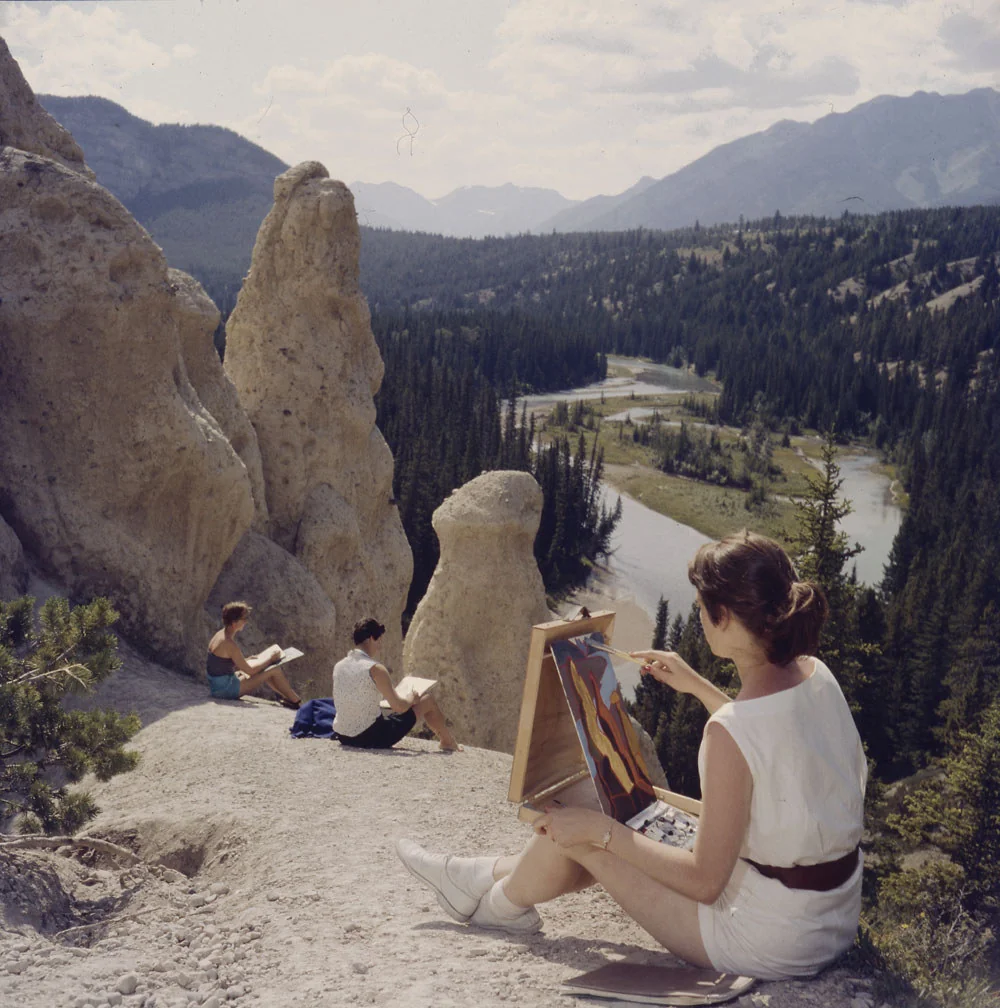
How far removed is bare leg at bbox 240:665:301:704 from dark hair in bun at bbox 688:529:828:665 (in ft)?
23.4

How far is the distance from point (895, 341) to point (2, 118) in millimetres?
96565

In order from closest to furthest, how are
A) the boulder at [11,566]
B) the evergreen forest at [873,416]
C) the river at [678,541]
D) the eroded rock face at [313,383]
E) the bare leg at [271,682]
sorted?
1. the boulder at [11,566]
2. the bare leg at [271,682]
3. the eroded rock face at [313,383]
4. the evergreen forest at [873,416]
5. the river at [678,541]

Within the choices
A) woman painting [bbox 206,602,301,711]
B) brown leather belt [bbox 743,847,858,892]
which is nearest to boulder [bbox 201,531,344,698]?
woman painting [bbox 206,602,301,711]

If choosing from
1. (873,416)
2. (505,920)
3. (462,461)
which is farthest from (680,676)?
(873,416)

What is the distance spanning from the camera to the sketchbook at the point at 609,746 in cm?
419

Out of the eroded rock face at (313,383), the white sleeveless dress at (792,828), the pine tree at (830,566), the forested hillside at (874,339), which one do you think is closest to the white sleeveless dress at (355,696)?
the white sleeveless dress at (792,828)

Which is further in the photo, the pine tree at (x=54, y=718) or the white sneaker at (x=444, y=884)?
the pine tree at (x=54, y=718)

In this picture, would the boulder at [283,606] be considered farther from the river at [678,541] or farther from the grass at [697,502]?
the grass at [697,502]

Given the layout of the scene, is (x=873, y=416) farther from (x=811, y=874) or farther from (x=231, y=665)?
(x=811, y=874)

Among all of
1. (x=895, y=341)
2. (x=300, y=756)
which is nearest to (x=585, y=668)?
(x=300, y=756)

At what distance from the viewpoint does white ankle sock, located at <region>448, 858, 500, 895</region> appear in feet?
14.8

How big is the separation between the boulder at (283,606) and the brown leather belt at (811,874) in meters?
9.18

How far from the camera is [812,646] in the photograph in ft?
11.8

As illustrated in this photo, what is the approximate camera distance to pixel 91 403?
10258mm
